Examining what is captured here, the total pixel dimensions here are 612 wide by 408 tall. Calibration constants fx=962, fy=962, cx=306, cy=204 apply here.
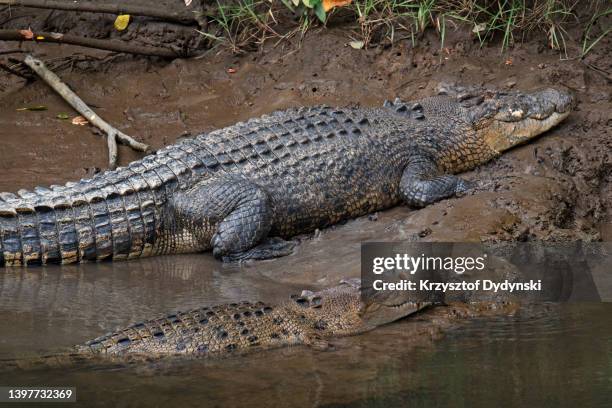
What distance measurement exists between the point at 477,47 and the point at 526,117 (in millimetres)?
1183

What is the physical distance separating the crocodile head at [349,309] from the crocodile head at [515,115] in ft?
8.15

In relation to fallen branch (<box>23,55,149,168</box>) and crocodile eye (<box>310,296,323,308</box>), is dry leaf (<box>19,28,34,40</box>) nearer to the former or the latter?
fallen branch (<box>23,55,149,168</box>)

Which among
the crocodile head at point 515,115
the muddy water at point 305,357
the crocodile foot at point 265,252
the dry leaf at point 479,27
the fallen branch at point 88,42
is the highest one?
the dry leaf at point 479,27

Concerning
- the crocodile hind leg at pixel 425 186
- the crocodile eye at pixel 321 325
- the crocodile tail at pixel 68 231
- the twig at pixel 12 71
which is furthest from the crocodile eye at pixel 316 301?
the twig at pixel 12 71

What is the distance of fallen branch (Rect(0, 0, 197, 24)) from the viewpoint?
8.37m

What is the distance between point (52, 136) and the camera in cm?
779

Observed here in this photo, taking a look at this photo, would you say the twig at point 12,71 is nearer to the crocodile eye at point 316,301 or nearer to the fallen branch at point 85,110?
the fallen branch at point 85,110

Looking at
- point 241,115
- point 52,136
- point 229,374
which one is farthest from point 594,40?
point 229,374

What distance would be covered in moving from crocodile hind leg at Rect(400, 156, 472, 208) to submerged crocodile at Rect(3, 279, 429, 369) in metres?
1.50

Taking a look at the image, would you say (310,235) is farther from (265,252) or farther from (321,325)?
(321,325)

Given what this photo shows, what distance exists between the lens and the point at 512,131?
738cm

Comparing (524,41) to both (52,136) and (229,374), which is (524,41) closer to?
(52,136)

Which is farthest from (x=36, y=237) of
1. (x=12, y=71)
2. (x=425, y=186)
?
(x=12, y=71)

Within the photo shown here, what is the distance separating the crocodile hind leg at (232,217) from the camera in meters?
6.25
